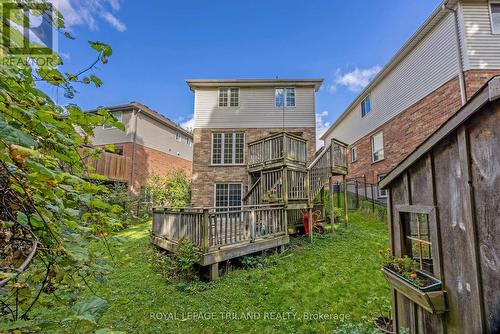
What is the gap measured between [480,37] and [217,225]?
12.0 meters

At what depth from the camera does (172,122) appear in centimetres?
2233

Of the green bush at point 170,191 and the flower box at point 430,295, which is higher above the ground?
the green bush at point 170,191

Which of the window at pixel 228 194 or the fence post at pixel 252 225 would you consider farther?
the window at pixel 228 194

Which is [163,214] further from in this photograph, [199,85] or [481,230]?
[199,85]

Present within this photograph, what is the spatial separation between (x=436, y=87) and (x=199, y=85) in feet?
40.6

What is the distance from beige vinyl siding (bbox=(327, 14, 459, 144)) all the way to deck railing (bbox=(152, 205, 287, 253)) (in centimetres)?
907

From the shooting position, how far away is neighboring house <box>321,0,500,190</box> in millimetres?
8773

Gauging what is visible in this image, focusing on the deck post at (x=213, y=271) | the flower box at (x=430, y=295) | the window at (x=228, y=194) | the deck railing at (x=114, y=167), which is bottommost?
the deck post at (x=213, y=271)

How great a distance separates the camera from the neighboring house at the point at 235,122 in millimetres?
14156

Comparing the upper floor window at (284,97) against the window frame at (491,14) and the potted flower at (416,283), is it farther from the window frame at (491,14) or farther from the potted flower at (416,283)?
the potted flower at (416,283)

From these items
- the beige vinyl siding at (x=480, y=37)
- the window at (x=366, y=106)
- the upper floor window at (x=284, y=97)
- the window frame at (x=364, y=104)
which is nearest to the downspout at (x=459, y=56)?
the beige vinyl siding at (x=480, y=37)

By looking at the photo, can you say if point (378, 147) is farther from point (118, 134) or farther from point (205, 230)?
point (118, 134)

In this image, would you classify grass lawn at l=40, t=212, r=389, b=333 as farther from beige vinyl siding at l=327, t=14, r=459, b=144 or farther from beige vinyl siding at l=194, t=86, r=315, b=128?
beige vinyl siding at l=194, t=86, r=315, b=128

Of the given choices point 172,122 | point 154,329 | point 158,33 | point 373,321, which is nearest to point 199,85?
point 158,33
